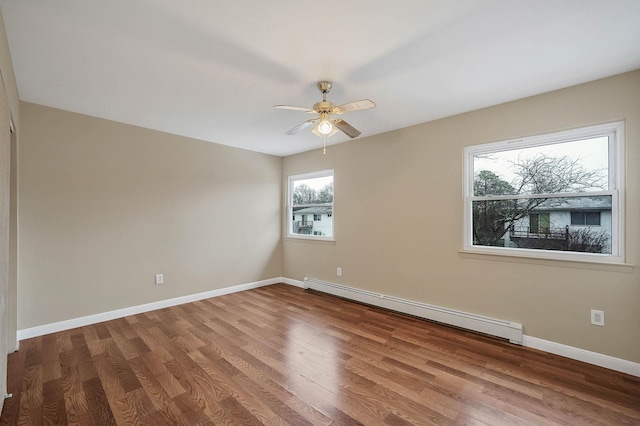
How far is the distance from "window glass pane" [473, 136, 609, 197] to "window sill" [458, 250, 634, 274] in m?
0.66

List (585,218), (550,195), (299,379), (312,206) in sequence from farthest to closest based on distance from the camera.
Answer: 1. (312,206)
2. (550,195)
3. (585,218)
4. (299,379)

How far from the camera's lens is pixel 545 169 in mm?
2707

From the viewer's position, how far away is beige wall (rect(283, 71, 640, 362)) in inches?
89.5

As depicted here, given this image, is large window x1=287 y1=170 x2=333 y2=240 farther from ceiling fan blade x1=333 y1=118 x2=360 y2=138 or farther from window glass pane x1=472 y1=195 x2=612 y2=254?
window glass pane x1=472 y1=195 x2=612 y2=254

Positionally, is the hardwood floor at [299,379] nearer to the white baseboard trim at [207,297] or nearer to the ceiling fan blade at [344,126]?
the white baseboard trim at [207,297]

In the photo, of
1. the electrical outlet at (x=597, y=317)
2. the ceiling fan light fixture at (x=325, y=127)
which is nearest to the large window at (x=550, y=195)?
the electrical outlet at (x=597, y=317)

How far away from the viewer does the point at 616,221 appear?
7.63 ft

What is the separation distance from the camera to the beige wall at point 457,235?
7.46ft

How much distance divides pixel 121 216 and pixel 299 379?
9.86 feet

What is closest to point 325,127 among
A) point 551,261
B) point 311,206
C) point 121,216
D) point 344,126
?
point 344,126

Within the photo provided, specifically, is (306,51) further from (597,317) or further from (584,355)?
(584,355)

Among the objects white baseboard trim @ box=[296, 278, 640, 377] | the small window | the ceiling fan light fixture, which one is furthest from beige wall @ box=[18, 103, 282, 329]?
the small window

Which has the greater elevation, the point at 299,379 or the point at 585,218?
the point at 585,218

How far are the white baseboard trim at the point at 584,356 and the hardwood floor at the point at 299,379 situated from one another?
76 mm
